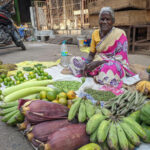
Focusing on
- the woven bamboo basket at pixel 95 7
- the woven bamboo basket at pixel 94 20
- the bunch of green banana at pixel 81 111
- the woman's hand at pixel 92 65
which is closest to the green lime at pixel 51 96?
the bunch of green banana at pixel 81 111

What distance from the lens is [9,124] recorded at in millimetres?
1956

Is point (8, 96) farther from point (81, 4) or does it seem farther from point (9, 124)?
point (81, 4)

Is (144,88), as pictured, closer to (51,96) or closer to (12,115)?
(51,96)

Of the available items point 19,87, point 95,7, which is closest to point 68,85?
point 19,87

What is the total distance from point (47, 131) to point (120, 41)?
2454 mm

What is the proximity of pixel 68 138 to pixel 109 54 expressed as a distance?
2.37 m

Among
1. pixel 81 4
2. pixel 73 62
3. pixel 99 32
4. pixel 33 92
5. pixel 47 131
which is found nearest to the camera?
pixel 47 131

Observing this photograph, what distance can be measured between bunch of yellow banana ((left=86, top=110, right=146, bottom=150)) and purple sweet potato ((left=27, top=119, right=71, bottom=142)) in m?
0.30

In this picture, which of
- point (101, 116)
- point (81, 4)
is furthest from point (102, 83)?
point (81, 4)

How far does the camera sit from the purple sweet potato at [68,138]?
1325mm

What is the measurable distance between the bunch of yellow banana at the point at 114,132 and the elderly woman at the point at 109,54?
1526mm

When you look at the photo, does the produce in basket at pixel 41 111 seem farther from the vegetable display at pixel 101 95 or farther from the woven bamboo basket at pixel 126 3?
the woven bamboo basket at pixel 126 3

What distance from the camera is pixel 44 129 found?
153 centimetres

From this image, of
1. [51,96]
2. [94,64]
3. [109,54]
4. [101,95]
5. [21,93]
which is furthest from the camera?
[109,54]
